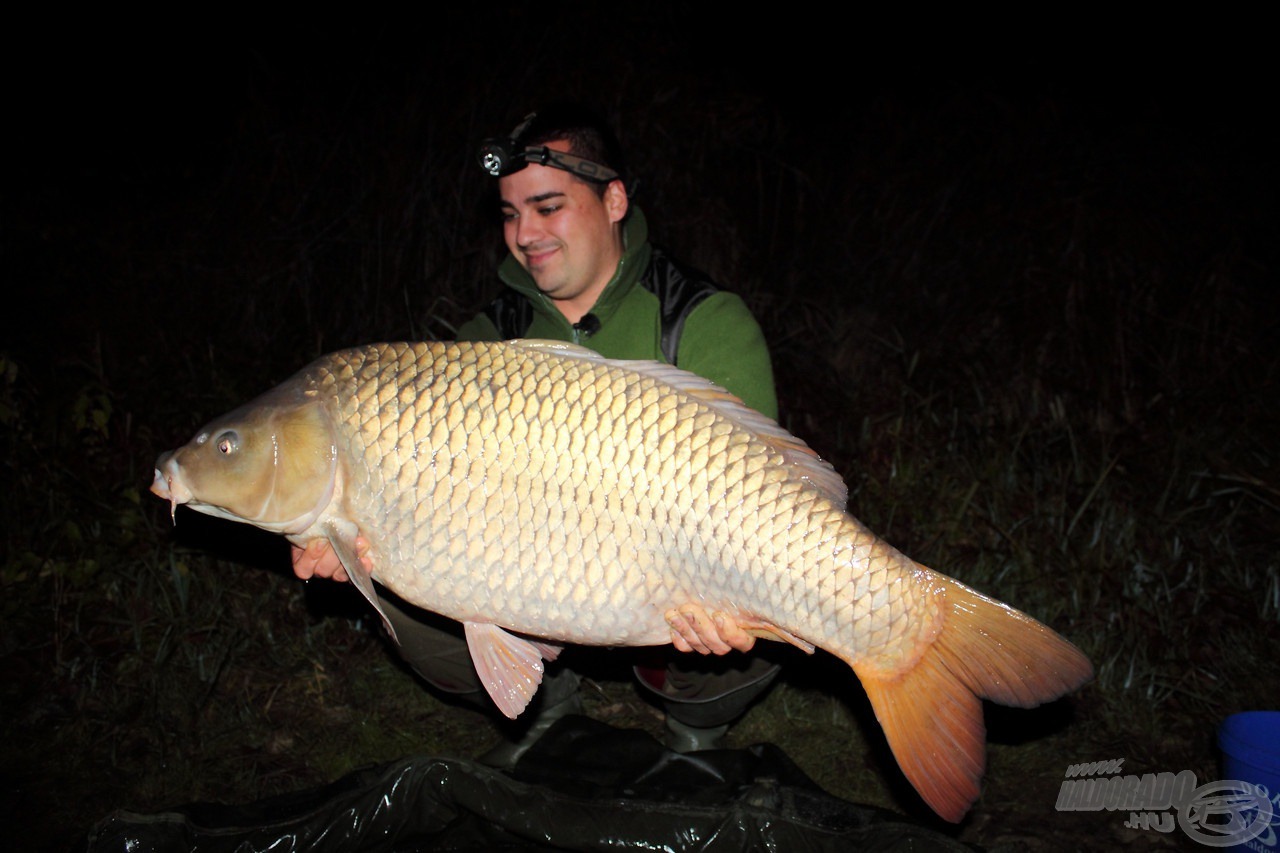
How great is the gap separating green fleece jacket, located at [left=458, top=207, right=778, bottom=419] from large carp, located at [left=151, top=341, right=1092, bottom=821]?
51cm

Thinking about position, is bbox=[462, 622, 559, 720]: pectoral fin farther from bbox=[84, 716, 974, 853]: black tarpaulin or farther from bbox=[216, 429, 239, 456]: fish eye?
bbox=[216, 429, 239, 456]: fish eye

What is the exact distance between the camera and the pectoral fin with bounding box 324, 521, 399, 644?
5.49ft

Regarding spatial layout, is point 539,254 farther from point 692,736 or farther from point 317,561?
point 692,736

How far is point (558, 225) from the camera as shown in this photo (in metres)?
2.17

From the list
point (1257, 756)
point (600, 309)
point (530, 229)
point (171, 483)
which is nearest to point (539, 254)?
point (530, 229)

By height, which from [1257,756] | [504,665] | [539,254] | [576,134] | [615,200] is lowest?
[1257,756]

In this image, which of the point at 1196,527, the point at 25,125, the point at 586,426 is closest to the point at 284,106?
the point at 25,125

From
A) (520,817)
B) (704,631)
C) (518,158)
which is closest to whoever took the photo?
(704,631)

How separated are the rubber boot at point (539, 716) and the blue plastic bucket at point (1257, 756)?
1473mm

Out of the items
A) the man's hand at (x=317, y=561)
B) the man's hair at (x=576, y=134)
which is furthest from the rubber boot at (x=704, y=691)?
the man's hair at (x=576, y=134)

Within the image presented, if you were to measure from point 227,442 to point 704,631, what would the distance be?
93 cm

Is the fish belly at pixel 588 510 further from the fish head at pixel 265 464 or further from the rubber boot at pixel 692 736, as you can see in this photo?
the rubber boot at pixel 692 736

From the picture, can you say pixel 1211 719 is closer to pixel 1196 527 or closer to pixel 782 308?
pixel 1196 527

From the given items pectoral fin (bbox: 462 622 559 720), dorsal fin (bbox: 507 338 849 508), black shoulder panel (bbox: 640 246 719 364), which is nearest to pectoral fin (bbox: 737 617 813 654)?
dorsal fin (bbox: 507 338 849 508)
